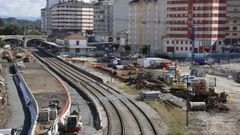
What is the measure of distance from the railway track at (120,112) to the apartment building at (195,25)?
3808 centimetres

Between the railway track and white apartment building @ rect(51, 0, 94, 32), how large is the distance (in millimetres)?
112733

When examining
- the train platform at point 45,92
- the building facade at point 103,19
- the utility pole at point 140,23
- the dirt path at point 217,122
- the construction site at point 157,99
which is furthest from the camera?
the building facade at point 103,19

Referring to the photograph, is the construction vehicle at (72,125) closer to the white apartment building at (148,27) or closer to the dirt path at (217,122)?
the dirt path at (217,122)

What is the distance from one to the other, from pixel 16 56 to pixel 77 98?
4618cm

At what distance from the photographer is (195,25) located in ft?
271

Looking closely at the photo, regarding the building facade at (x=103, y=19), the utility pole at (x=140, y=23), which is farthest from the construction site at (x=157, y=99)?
the building facade at (x=103, y=19)

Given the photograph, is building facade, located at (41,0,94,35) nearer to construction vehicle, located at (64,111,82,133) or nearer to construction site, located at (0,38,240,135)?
construction site, located at (0,38,240,135)

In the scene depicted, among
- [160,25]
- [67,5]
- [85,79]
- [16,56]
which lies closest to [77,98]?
[85,79]

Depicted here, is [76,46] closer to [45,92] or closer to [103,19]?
[45,92]

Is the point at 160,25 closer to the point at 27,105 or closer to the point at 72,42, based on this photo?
the point at 72,42

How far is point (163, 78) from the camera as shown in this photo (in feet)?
162

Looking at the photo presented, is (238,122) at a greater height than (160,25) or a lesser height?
lesser

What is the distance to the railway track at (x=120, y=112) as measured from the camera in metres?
26.2

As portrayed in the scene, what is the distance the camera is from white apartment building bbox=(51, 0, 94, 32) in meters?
159
